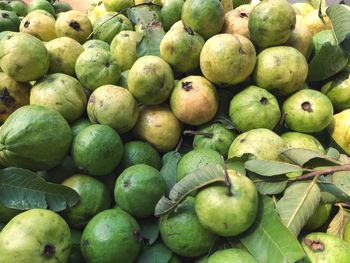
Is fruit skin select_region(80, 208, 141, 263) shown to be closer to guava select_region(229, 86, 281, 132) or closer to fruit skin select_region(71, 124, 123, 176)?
fruit skin select_region(71, 124, 123, 176)

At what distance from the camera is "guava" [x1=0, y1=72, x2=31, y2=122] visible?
1.91 meters

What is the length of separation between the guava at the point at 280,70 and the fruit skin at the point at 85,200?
100 centimetres

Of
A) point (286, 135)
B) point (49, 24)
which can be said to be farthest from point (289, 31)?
point (49, 24)

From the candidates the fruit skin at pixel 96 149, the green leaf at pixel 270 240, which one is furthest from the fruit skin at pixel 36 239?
the green leaf at pixel 270 240

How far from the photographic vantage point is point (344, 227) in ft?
5.31

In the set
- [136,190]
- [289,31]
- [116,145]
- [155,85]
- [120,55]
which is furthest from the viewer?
[120,55]

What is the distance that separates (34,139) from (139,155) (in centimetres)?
50

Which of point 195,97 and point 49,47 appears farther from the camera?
point 49,47

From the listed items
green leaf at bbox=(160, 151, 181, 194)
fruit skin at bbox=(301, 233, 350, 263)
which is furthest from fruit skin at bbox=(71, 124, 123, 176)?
fruit skin at bbox=(301, 233, 350, 263)

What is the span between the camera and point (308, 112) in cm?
191

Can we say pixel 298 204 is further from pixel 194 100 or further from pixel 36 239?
pixel 36 239

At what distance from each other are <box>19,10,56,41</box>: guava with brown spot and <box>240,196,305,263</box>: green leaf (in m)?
1.83

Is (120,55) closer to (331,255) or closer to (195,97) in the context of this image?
(195,97)

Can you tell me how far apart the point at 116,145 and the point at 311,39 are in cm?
134
